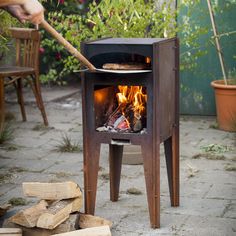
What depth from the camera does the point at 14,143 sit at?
756 centimetres

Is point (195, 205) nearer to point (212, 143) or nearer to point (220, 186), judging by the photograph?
point (220, 186)

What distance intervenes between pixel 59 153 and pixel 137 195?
5.49 feet

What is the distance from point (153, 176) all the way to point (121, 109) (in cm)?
54

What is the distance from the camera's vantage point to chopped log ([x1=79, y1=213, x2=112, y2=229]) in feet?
15.2

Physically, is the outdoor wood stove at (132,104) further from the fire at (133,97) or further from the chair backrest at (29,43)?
the chair backrest at (29,43)

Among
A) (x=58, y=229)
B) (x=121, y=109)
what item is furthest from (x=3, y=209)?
(x=121, y=109)

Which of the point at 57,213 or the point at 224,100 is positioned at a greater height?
the point at 224,100

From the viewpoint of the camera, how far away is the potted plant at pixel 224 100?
7.94 m

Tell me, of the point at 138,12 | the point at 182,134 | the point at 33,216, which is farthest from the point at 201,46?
the point at 33,216

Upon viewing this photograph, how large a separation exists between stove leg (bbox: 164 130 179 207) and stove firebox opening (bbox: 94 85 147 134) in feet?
1.46

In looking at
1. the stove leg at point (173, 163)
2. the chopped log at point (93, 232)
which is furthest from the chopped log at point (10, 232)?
the stove leg at point (173, 163)

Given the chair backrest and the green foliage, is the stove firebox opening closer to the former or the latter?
the green foliage

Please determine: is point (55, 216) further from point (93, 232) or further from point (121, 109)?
point (121, 109)

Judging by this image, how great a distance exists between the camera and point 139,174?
6.27 metres
